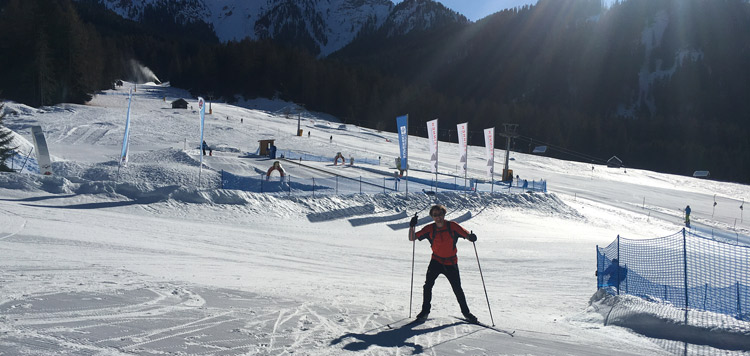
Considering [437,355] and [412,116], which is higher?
[412,116]

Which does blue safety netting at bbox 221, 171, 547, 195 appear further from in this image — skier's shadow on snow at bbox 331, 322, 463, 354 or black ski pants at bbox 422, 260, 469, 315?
skier's shadow on snow at bbox 331, 322, 463, 354

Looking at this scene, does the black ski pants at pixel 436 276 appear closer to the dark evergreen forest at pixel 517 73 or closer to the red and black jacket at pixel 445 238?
the red and black jacket at pixel 445 238

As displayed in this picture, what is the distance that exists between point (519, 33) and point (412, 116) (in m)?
109

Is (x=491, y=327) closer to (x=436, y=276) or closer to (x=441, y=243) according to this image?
(x=436, y=276)

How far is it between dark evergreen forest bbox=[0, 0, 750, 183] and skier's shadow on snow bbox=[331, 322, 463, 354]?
195 ft

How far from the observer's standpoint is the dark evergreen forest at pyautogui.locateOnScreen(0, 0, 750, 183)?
59.7 metres

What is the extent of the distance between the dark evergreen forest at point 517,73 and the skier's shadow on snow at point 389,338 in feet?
195

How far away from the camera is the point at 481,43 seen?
623 ft

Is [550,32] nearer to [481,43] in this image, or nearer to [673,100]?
[481,43]

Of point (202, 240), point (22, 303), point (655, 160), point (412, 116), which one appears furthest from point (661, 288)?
point (655, 160)

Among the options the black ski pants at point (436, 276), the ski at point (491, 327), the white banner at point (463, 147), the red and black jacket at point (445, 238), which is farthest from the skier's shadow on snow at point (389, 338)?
the white banner at point (463, 147)

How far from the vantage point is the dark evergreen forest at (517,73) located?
59.7 meters

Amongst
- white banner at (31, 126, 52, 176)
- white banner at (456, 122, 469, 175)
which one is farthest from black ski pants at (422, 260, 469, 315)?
white banner at (456, 122, 469, 175)

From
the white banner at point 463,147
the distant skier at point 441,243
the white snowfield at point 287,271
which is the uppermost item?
the white banner at point 463,147
